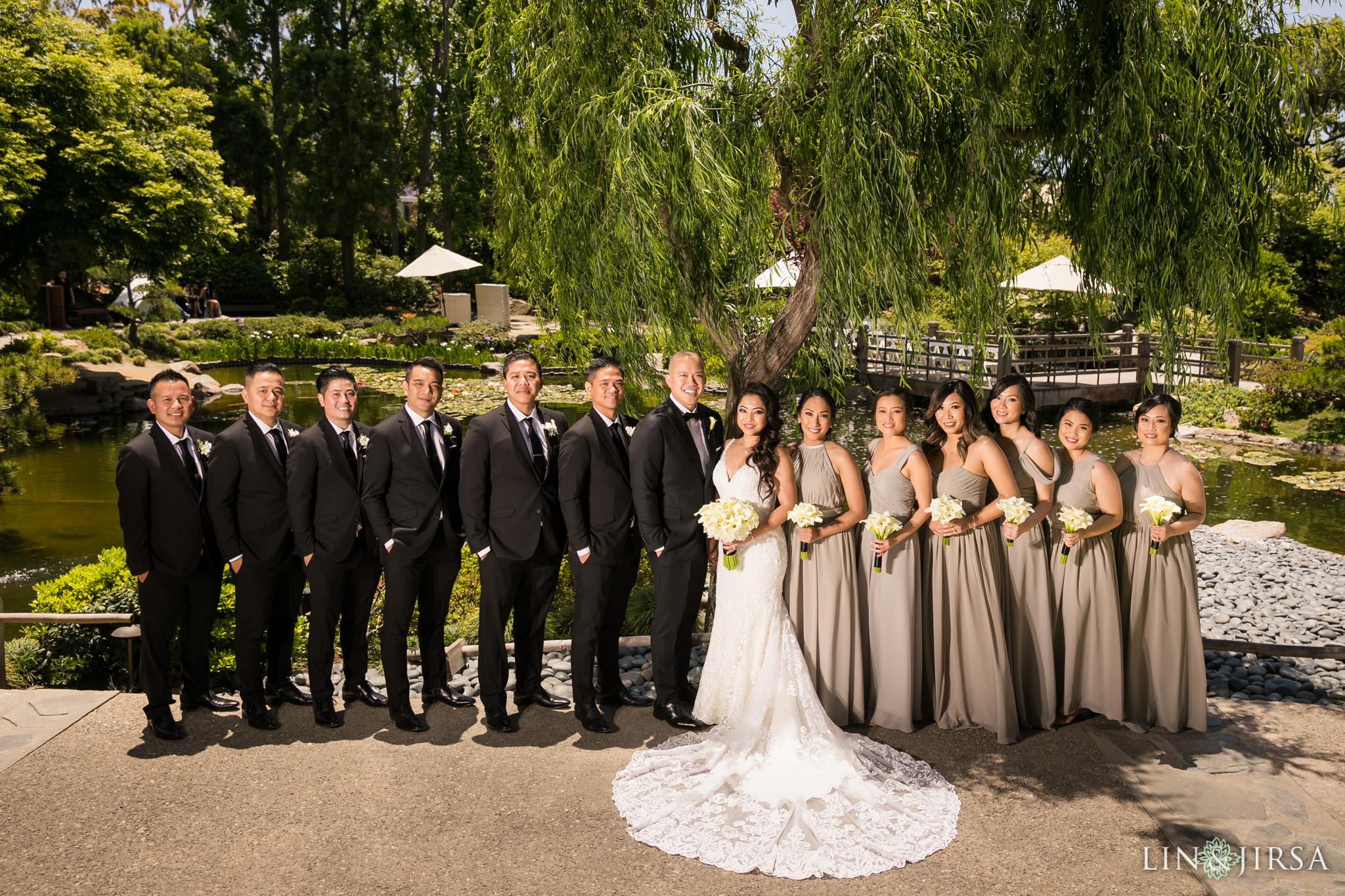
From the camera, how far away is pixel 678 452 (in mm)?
5043

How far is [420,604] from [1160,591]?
4164mm

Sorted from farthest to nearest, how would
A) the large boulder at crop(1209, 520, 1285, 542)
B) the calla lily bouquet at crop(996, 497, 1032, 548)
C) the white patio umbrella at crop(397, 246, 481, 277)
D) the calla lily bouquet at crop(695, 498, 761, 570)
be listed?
the white patio umbrella at crop(397, 246, 481, 277) < the large boulder at crop(1209, 520, 1285, 542) < the calla lily bouquet at crop(996, 497, 1032, 548) < the calla lily bouquet at crop(695, 498, 761, 570)

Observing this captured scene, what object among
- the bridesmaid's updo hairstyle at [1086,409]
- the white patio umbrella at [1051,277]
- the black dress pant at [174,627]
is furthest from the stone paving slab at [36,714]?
the white patio umbrella at [1051,277]

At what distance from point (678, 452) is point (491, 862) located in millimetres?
2243

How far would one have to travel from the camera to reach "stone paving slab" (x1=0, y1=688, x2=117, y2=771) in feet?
15.8

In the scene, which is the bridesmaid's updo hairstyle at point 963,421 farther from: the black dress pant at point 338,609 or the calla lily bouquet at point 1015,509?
the black dress pant at point 338,609

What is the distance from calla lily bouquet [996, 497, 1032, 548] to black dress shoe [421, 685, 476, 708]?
3.25 m

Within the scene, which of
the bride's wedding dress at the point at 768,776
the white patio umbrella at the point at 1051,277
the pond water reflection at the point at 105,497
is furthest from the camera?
the white patio umbrella at the point at 1051,277

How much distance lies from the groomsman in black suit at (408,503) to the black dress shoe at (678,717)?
134 centimetres

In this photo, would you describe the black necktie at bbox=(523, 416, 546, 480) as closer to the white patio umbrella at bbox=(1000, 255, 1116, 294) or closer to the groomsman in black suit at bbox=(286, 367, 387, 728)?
the groomsman in black suit at bbox=(286, 367, 387, 728)

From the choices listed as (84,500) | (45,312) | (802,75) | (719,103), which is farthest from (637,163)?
(45,312)

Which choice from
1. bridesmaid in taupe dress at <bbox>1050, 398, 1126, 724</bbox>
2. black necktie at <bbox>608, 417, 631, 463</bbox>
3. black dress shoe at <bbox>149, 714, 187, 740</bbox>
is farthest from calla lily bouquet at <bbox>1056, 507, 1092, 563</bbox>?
black dress shoe at <bbox>149, 714, 187, 740</bbox>

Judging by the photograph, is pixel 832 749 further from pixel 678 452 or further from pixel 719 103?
pixel 719 103

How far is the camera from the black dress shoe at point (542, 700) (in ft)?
17.7
